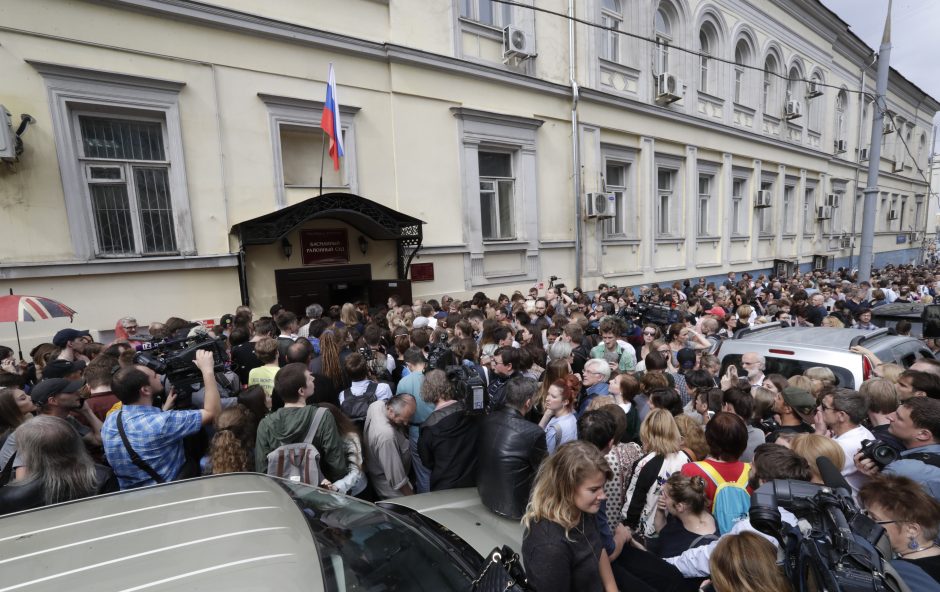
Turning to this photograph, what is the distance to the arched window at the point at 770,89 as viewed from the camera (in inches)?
701

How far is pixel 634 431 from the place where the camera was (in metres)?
3.48

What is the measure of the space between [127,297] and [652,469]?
755 cm

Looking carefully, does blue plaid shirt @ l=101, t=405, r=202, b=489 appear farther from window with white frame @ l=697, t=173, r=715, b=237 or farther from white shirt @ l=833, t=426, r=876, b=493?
window with white frame @ l=697, t=173, r=715, b=237

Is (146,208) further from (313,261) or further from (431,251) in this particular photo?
(431,251)

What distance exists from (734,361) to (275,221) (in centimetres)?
686

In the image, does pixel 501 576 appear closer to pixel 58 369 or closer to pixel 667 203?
pixel 58 369

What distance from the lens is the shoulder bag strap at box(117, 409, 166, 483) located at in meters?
2.57

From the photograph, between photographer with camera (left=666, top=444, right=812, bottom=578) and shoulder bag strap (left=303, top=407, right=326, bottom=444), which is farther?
shoulder bag strap (left=303, top=407, right=326, bottom=444)

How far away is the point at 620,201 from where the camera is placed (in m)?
13.5

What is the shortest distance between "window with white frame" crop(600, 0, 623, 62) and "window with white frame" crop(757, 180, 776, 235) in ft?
33.7

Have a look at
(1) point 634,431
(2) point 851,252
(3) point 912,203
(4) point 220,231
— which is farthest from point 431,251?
(3) point 912,203

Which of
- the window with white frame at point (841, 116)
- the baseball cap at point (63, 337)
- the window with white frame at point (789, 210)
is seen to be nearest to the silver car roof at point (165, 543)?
the baseball cap at point (63, 337)

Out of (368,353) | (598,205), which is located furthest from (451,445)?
(598,205)

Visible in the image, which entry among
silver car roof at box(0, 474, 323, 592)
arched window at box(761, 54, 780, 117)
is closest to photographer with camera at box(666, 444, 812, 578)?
silver car roof at box(0, 474, 323, 592)
